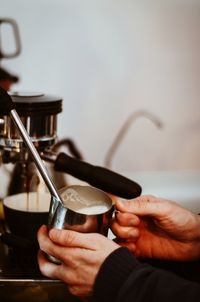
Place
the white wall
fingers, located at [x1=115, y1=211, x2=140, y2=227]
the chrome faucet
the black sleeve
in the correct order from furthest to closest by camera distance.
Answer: the chrome faucet
the white wall
fingers, located at [x1=115, y1=211, x2=140, y2=227]
the black sleeve

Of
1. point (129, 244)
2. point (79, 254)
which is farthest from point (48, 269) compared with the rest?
point (129, 244)

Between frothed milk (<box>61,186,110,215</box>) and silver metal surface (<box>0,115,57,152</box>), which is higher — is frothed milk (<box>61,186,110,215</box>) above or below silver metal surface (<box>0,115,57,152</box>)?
below

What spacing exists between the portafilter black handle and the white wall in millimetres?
428

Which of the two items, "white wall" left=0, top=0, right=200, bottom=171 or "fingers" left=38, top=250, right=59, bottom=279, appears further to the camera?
"white wall" left=0, top=0, right=200, bottom=171

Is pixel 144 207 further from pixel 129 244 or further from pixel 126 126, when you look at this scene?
pixel 126 126

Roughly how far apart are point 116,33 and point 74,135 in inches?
11.9

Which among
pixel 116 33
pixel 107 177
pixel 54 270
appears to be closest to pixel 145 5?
pixel 116 33

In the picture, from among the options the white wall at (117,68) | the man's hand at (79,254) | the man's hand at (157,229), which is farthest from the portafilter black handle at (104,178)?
the white wall at (117,68)

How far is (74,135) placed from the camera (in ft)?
3.77

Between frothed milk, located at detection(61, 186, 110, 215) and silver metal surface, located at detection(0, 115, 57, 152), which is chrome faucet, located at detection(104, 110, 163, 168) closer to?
silver metal surface, located at detection(0, 115, 57, 152)

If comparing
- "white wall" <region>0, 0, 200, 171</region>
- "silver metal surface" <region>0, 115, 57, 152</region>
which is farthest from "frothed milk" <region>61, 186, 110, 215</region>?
"white wall" <region>0, 0, 200, 171</region>

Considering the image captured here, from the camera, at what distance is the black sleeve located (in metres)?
0.49

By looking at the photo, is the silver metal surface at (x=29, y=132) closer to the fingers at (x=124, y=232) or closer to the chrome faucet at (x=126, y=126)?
the fingers at (x=124, y=232)

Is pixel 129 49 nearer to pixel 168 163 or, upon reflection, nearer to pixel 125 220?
pixel 168 163
